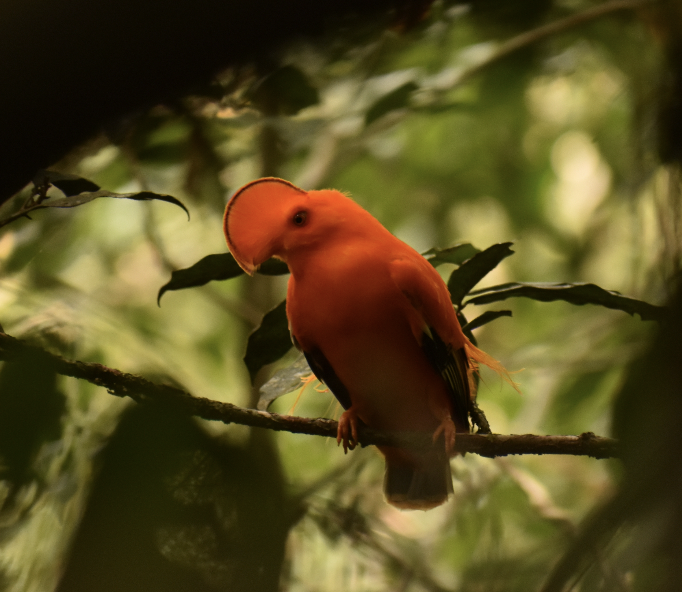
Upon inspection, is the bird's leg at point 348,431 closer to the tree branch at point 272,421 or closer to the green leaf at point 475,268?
the tree branch at point 272,421

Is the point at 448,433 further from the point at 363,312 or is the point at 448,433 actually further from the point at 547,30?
the point at 547,30

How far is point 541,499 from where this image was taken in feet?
6.62

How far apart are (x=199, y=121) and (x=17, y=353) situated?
153cm

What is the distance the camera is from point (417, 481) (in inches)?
54.4

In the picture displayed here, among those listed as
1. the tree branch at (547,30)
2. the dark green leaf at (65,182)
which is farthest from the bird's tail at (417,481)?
the tree branch at (547,30)

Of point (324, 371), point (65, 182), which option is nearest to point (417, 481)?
point (324, 371)

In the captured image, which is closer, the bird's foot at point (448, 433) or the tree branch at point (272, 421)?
the tree branch at point (272, 421)

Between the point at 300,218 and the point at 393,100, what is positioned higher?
the point at 300,218

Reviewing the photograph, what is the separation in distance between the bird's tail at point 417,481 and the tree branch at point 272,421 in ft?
0.62

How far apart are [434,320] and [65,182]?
726 millimetres

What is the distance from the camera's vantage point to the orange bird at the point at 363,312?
1203mm

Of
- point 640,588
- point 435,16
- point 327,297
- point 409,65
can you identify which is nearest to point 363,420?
point 327,297

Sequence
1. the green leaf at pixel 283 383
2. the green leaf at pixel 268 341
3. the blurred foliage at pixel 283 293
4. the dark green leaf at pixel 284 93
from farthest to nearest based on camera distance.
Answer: the dark green leaf at pixel 284 93, the green leaf at pixel 268 341, the green leaf at pixel 283 383, the blurred foliage at pixel 283 293

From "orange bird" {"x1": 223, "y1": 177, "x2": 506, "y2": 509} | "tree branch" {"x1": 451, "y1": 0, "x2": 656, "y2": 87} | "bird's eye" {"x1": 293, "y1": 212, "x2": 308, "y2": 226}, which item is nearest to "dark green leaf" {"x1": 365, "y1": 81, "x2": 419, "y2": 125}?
"tree branch" {"x1": 451, "y1": 0, "x2": 656, "y2": 87}
